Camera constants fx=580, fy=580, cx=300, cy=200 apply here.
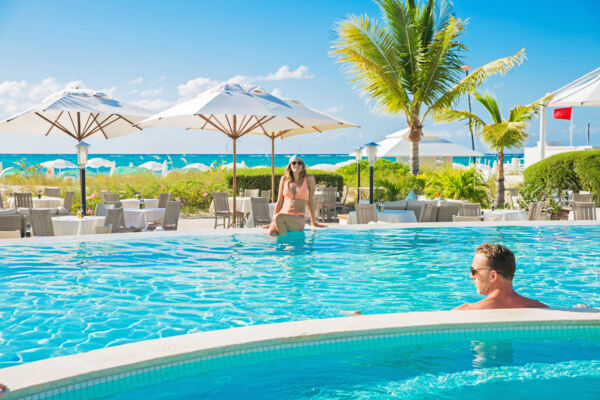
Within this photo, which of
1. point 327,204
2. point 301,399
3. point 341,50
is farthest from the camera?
point 341,50

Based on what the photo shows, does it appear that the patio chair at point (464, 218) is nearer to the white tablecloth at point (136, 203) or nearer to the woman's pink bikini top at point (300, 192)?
the woman's pink bikini top at point (300, 192)

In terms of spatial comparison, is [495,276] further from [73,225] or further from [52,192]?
[52,192]

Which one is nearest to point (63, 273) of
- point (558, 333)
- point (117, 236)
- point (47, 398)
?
point (117, 236)

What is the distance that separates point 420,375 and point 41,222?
7112 mm

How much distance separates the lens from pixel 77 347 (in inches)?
189

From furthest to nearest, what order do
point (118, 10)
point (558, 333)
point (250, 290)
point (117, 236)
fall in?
1. point (118, 10)
2. point (117, 236)
3. point (250, 290)
4. point (558, 333)

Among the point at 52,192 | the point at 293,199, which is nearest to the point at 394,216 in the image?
the point at 293,199

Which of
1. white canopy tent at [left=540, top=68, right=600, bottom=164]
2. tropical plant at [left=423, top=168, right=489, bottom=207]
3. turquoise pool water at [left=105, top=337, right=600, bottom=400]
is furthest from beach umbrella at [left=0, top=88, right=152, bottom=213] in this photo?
white canopy tent at [left=540, top=68, right=600, bottom=164]

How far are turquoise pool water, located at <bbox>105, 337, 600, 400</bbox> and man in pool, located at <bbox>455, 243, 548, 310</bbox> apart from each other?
1.20ft

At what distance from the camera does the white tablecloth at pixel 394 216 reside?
12.0m

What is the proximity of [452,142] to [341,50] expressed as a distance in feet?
29.4

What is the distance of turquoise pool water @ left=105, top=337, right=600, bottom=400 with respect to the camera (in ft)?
12.5

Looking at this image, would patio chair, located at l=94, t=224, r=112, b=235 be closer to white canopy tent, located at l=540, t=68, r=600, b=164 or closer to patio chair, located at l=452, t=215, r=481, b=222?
patio chair, located at l=452, t=215, r=481, b=222

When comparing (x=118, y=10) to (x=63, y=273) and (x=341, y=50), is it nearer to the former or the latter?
(x=341, y=50)
